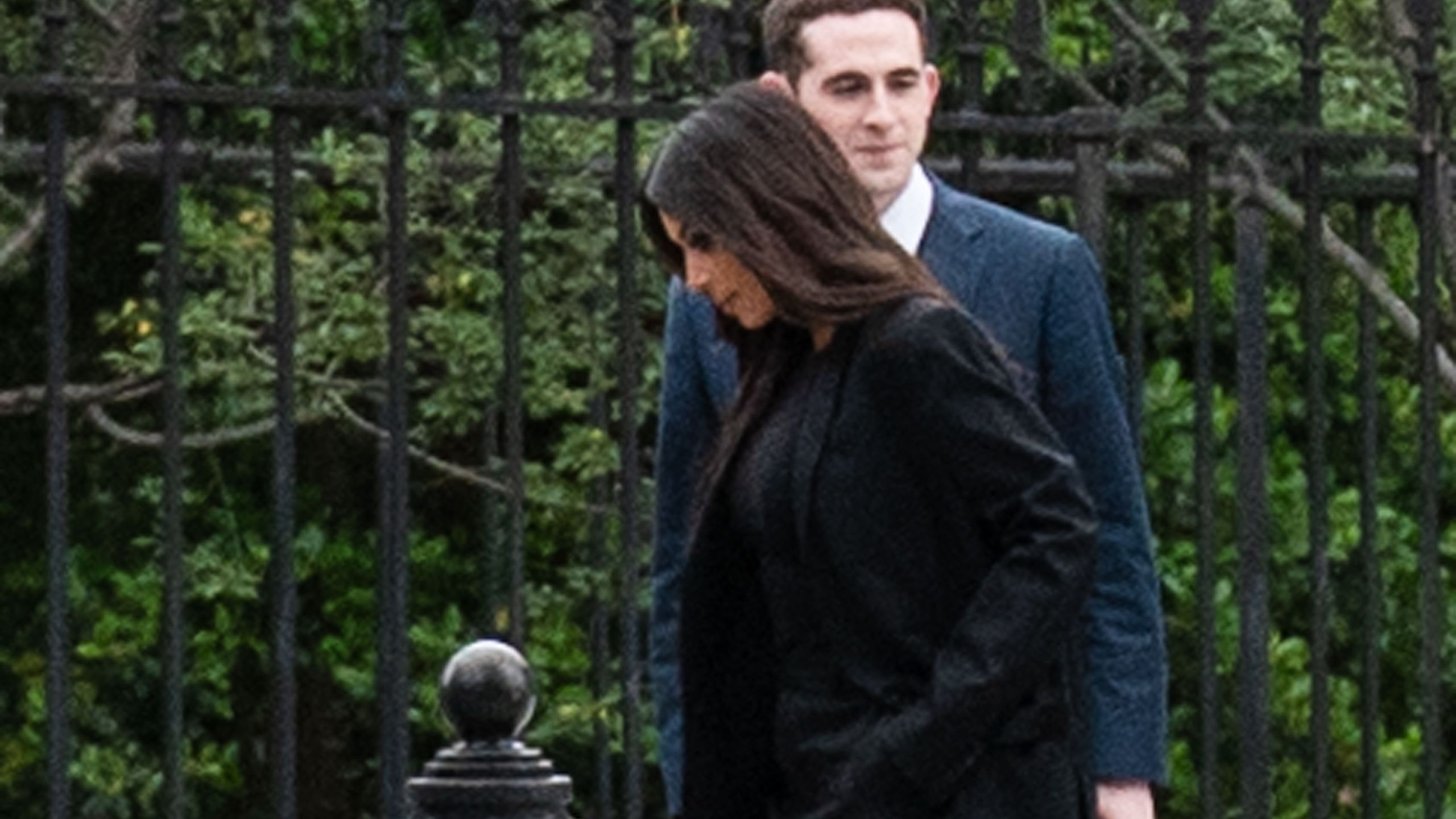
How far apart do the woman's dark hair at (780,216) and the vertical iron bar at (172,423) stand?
1502mm

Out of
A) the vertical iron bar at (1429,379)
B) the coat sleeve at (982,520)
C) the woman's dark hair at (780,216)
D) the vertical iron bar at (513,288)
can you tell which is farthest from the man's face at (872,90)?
the vertical iron bar at (1429,379)

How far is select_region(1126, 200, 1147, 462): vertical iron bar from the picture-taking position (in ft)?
18.0

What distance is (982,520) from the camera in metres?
3.59

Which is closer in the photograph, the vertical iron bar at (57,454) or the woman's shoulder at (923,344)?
the woman's shoulder at (923,344)

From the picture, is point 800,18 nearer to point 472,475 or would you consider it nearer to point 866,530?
point 866,530

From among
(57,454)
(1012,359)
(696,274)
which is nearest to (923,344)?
(696,274)

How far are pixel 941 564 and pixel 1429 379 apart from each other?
2228mm

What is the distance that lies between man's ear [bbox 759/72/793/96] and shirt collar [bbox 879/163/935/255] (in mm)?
157

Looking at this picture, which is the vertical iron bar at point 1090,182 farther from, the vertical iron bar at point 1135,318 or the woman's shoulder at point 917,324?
the woman's shoulder at point 917,324

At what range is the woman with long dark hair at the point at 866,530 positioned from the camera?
3.54 metres

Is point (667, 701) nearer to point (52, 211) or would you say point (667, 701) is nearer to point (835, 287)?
point (835, 287)

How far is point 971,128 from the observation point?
5.43m

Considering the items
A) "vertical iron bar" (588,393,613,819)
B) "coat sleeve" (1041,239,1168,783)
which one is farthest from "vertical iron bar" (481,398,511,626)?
"coat sleeve" (1041,239,1168,783)

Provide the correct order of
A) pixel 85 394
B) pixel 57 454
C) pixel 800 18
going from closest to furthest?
1. pixel 800 18
2. pixel 57 454
3. pixel 85 394
